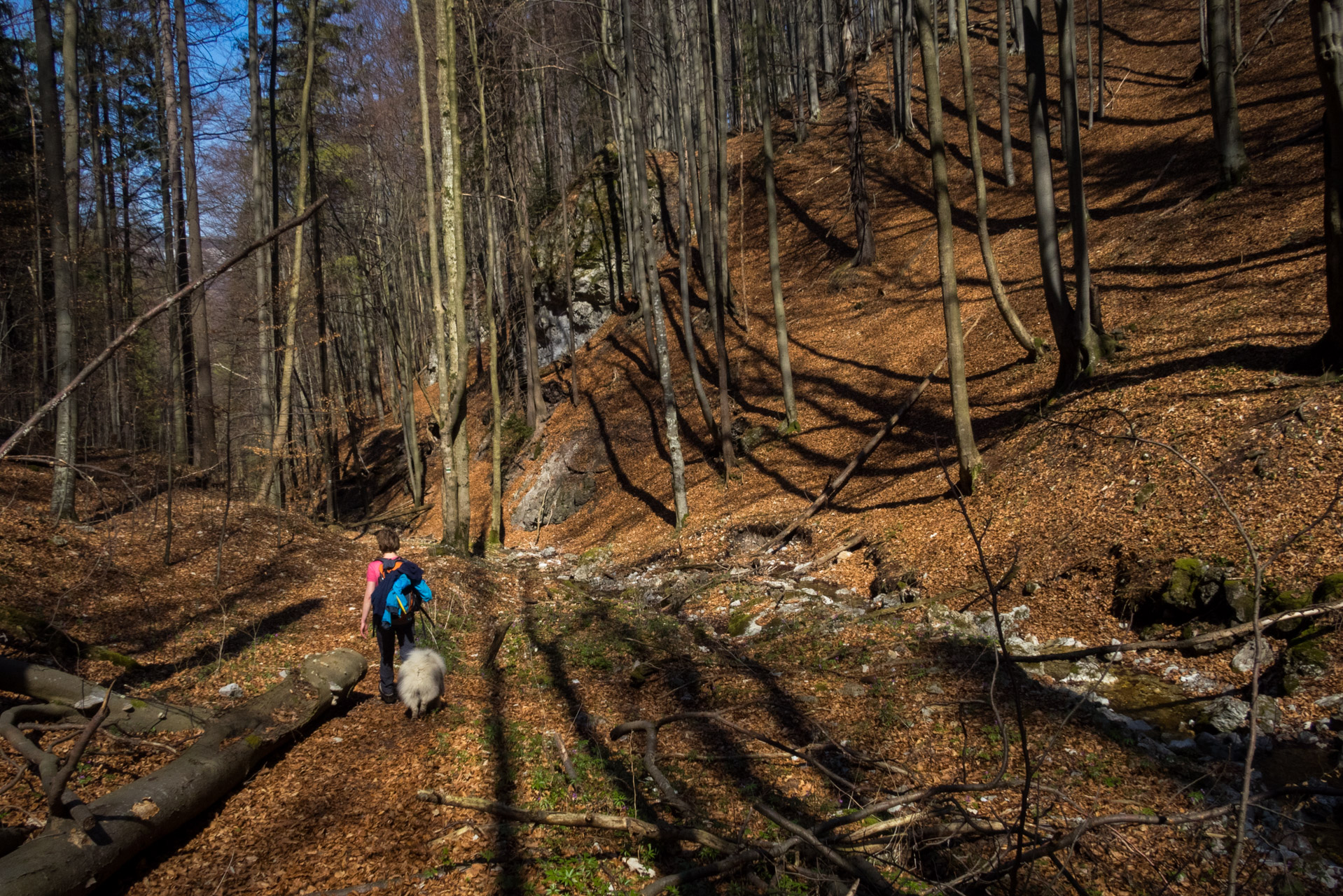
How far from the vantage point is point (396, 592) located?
6.35 meters

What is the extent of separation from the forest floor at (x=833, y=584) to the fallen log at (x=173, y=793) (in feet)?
0.77

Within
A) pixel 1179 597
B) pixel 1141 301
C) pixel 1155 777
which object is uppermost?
pixel 1141 301

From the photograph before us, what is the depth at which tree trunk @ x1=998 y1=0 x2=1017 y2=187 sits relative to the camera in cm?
1811

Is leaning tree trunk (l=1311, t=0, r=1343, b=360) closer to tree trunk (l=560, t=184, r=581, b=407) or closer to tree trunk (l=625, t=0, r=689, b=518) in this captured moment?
tree trunk (l=625, t=0, r=689, b=518)

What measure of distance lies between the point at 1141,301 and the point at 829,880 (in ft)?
38.6

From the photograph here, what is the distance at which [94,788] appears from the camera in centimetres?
448

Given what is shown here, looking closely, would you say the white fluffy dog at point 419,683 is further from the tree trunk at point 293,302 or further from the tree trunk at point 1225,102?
the tree trunk at point 1225,102

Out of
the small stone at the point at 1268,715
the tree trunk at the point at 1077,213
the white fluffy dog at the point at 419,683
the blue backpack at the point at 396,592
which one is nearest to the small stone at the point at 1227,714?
the small stone at the point at 1268,715

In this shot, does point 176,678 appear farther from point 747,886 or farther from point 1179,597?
point 1179,597

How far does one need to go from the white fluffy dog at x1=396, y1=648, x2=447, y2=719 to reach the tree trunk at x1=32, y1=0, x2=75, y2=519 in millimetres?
5990

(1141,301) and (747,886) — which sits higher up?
(1141,301)

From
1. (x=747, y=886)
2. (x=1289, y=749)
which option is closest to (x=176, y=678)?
(x=747, y=886)

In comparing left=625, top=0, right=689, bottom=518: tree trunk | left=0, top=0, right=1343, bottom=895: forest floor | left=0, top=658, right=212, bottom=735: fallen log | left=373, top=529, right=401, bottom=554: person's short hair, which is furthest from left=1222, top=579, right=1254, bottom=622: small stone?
left=625, top=0, right=689, bottom=518: tree trunk

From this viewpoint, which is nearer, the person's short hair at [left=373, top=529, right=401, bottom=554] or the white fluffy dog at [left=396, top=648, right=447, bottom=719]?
the white fluffy dog at [left=396, top=648, right=447, bottom=719]
